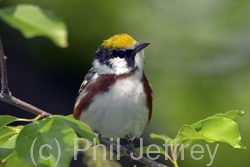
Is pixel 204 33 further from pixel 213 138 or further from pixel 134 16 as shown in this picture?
pixel 213 138

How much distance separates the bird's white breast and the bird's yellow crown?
205 mm

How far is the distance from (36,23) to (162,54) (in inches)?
151

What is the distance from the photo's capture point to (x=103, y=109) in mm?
2676

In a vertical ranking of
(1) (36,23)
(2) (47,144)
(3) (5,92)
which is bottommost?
(2) (47,144)

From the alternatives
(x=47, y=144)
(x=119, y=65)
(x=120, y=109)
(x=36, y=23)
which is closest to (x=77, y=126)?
(x=47, y=144)

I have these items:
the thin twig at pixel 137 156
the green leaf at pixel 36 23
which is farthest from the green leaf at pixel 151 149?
the green leaf at pixel 36 23

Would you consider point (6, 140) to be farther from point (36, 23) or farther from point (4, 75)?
point (36, 23)

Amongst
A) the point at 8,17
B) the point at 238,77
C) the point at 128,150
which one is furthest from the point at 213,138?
the point at 238,77

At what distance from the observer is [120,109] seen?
8.77 feet

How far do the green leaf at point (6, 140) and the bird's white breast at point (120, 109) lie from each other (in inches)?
35.2

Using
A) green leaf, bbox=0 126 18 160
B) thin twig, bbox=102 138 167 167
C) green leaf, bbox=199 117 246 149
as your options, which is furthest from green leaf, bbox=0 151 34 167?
green leaf, bbox=199 117 246 149

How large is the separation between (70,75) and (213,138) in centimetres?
345

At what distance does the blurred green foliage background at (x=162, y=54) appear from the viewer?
448 cm

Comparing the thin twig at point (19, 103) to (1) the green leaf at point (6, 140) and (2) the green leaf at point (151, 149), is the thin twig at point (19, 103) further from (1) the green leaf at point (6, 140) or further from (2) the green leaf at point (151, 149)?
(2) the green leaf at point (151, 149)
